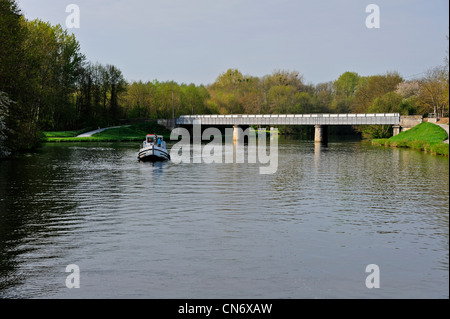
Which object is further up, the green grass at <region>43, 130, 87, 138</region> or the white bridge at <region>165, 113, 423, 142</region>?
the white bridge at <region>165, 113, 423, 142</region>

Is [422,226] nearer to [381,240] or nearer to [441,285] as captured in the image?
[381,240]

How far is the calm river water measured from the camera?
16.6 m

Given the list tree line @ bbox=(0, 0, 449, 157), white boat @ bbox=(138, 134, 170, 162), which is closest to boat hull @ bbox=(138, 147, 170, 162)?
white boat @ bbox=(138, 134, 170, 162)

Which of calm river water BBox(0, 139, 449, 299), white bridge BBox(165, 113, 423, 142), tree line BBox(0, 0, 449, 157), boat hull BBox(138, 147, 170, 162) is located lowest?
calm river water BBox(0, 139, 449, 299)

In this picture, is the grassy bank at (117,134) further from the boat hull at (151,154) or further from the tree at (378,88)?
the tree at (378,88)

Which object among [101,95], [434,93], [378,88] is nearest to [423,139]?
[434,93]

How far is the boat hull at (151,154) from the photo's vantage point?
62438 mm

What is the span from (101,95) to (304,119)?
55235 mm

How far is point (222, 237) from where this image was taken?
2286 cm

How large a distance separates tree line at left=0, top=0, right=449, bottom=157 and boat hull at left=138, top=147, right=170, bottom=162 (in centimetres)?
1492

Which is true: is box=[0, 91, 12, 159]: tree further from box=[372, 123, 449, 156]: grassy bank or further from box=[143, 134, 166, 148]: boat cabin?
box=[372, 123, 449, 156]: grassy bank

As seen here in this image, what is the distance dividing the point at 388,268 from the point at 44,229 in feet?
51.6

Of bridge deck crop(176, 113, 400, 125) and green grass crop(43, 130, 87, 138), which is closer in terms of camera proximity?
green grass crop(43, 130, 87, 138)

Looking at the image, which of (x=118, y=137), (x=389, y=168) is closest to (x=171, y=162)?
(x=389, y=168)
